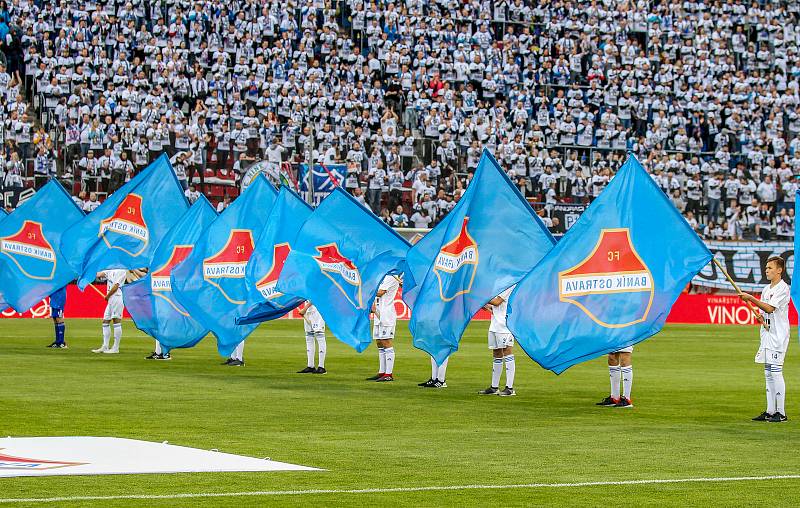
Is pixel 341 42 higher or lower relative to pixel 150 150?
higher

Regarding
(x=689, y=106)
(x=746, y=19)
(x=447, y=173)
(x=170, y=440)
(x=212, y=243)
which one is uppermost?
(x=746, y=19)

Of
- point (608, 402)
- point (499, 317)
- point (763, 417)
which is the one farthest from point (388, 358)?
point (763, 417)

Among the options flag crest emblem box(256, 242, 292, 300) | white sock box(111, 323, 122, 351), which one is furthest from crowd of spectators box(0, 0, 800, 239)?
flag crest emblem box(256, 242, 292, 300)

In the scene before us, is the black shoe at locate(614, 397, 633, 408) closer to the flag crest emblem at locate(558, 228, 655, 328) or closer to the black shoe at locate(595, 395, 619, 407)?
the black shoe at locate(595, 395, 619, 407)

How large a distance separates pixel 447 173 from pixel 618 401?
27.2 metres

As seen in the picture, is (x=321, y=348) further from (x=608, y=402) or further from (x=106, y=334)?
(x=608, y=402)

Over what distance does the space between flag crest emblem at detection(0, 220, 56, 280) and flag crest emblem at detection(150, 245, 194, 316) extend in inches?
155

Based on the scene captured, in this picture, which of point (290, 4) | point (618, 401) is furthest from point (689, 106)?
point (618, 401)

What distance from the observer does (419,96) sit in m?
50.2

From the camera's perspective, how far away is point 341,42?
51.0 m

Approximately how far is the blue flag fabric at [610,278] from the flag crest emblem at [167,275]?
9.46 metres

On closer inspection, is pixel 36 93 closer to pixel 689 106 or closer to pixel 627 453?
pixel 689 106

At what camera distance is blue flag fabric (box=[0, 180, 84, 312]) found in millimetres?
29391

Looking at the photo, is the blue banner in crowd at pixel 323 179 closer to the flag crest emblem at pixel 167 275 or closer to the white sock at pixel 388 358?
the flag crest emblem at pixel 167 275
